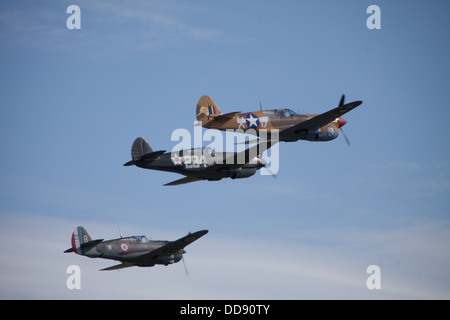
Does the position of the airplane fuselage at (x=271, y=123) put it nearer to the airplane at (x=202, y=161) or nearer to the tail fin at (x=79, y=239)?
the airplane at (x=202, y=161)

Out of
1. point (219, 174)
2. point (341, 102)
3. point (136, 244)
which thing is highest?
point (341, 102)

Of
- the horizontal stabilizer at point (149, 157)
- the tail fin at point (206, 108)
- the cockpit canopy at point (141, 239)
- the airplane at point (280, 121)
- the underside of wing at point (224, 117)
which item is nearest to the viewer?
the horizontal stabilizer at point (149, 157)

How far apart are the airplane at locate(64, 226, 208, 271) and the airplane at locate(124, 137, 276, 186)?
13.7 feet

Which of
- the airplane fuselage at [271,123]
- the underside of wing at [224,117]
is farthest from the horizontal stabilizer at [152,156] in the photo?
the underside of wing at [224,117]

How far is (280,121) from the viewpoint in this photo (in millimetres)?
57938

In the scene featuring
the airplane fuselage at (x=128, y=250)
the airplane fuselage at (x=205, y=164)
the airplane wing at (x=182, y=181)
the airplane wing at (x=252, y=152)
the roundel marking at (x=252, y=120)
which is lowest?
the airplane fuselage at (x=128, y=250)

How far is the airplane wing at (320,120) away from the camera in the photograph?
56.3 metres

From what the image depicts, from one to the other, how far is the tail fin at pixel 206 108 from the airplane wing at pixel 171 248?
8.06 m

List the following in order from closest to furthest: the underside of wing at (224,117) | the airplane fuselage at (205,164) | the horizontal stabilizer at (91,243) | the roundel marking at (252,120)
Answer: the airplane fuselage at (205,164), the underside of wing at (224,117), the roundel marking at (252,120), the horizontal stabilizer at (91,243)
